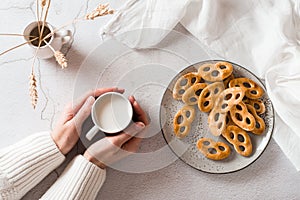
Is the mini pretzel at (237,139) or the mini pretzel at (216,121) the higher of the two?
the mini pretzel at (216,121)

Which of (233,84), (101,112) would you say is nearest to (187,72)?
(233,84)

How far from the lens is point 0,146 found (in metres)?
1.11

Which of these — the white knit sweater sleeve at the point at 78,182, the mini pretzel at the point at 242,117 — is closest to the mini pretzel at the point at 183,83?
the mini pretzel at the point at 242,117

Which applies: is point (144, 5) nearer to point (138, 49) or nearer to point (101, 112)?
point (138, 49)

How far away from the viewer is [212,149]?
1084 mm

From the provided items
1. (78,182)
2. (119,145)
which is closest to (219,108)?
(119,145)

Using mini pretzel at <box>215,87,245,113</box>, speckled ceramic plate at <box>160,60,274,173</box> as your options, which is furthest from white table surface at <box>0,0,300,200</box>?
mini pretzel at <box>215,87,245,113</box>

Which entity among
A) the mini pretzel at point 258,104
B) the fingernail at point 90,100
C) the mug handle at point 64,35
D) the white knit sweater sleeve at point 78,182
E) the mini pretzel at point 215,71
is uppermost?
the mug handle at point 64,35

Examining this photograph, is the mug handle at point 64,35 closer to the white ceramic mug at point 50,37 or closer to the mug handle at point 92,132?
the white ceramic mug at point 50,37

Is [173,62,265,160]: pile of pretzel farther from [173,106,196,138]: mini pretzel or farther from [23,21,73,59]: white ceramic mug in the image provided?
[23,21,73,59]: white ceramic mug

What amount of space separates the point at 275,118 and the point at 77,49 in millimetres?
477

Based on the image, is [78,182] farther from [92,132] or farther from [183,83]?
[183,83]

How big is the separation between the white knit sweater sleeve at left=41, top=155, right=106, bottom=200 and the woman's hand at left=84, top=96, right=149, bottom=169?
0.02 meters

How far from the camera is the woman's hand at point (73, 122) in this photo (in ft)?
3.46
